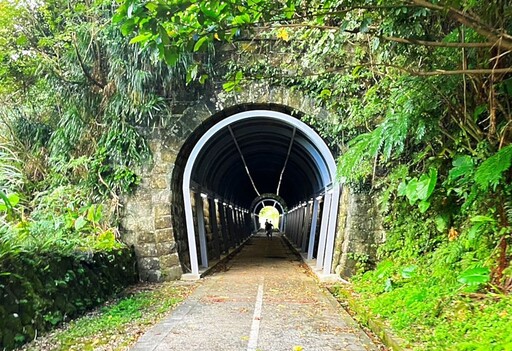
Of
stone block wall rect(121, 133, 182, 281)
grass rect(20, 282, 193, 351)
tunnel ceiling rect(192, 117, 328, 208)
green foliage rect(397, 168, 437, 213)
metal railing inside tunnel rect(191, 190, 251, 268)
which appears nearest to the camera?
grass rect(20, 282, 193, 351)

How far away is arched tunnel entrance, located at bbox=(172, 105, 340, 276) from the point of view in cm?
905

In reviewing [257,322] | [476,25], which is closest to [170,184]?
[257,322]

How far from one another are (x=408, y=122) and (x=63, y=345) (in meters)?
4.30

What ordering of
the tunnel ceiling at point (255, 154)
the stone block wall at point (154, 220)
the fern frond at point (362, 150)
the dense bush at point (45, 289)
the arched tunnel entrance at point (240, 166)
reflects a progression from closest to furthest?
1. the dense bush at point (45, 289)
2. the fern frond at point (362, 150)
3. the stone block wall at point (154, 220)
4. the arched tunnel entrance at point (240, 166)
5. the tunnel ceiling at point (255, 154)

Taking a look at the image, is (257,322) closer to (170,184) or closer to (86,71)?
(170,184)

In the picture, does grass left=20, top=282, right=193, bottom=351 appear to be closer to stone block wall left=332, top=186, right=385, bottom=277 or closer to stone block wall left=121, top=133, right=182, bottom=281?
stone block wall left=121, top=133, right=182, bottom=281

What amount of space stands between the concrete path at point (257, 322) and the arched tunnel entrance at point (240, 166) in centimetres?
182

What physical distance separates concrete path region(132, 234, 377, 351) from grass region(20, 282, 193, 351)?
225 millimetres

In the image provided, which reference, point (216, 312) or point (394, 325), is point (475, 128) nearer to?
point (394, 325)

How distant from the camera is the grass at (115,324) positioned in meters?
4.30

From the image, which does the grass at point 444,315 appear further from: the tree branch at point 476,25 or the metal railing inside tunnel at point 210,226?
the metal railing inside tunnel at point 210,226

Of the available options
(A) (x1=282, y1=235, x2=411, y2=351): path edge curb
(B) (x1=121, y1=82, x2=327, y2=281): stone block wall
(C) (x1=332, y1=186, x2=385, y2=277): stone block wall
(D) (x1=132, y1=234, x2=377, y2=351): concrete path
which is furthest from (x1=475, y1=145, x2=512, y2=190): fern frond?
(B) (x1=121, y1=82, x2=327, y2=281): stone block wall

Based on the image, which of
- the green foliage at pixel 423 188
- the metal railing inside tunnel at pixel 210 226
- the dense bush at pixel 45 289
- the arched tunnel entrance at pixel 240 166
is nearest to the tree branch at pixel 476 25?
the green foliage at pixel 423 188

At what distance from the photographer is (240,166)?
18281mm
